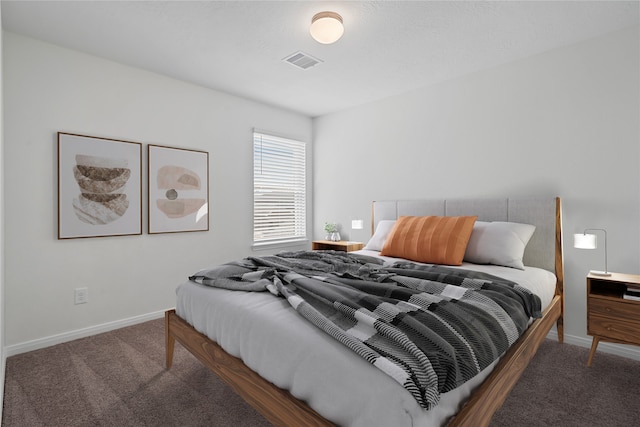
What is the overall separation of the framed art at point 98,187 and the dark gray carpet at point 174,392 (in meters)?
1.03

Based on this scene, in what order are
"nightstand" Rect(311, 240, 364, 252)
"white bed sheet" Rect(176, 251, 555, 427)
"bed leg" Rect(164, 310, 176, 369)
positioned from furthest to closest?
1. "nightstand" Rect(311, 240, 364, 252)
2. "bed leg" Rect(164, 310, 176, 369)
3. "white bed sheet" Rect(176, 251, 555, 427)

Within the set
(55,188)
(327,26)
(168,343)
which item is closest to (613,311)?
(327,26)

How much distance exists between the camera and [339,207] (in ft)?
14.9

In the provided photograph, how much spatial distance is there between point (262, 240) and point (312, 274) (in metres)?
2.28

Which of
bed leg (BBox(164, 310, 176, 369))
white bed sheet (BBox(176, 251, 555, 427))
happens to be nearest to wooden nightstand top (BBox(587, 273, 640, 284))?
white bed sheet (BBox(176, 251, 555, 427))

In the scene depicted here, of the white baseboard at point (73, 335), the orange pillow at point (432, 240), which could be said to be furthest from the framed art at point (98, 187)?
the orange pillow at point (432, 240)

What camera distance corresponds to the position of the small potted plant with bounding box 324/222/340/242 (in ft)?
14.4

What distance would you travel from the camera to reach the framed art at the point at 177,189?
325 centimetres

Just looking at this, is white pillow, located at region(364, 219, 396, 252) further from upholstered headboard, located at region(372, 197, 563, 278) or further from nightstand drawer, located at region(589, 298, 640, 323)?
nightstand drawer, located at region(589, 298, 640, 323)

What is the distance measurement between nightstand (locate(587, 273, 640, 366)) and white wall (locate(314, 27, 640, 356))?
341 mm

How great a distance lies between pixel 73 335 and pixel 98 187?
4.19ft

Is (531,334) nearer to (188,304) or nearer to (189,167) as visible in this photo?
(188,304)

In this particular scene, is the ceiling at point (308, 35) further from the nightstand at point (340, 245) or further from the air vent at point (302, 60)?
the nightstand at point (340, 245)

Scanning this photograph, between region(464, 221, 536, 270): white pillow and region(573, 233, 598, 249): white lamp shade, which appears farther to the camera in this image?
region(464, 221, 536, 270): white pillow
